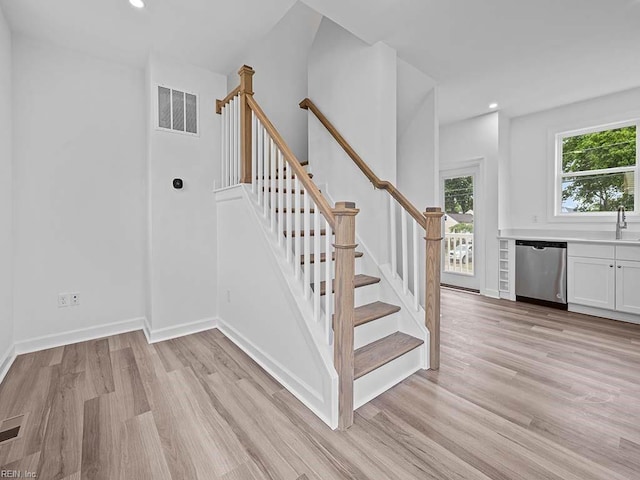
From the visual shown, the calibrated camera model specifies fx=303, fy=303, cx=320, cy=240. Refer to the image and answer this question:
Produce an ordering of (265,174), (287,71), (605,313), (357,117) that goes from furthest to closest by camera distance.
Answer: (287,71)
(605,313)
(357,117)
(265,174)

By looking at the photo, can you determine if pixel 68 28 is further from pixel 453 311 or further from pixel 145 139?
pixel 453 311

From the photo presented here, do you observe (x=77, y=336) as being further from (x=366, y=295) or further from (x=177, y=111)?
(x=366, y=295)

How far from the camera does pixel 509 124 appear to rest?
14.8 ft

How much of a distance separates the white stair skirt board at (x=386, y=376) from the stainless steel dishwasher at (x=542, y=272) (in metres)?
2.64

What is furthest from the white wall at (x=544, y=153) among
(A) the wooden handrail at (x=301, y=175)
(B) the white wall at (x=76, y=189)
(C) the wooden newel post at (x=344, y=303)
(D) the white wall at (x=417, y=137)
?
(B) the white wall at (x=76, y=189)

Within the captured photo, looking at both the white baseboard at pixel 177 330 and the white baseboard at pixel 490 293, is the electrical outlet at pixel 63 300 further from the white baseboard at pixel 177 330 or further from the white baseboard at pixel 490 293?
the white baseboard at pixel 490 293

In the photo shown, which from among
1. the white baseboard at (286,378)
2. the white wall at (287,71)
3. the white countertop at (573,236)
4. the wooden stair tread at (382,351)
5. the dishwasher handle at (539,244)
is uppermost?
the white wall at (287,71)

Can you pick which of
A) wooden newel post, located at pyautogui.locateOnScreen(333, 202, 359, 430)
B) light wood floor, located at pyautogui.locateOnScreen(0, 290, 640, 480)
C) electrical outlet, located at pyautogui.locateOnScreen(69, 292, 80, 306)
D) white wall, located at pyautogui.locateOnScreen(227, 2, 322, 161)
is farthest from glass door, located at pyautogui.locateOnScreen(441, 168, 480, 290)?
electrical outlet, located at pyautogui.locateOnScreen(69, 292, 80, 306)

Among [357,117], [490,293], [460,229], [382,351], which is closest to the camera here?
[382,351]

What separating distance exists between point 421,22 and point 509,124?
9.53 feet

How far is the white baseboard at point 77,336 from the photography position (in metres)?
2.55

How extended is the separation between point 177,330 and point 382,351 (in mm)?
1986

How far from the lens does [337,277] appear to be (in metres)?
Answer: 1.63

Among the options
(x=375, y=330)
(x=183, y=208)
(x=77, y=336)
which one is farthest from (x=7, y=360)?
(x=375, y=330)
